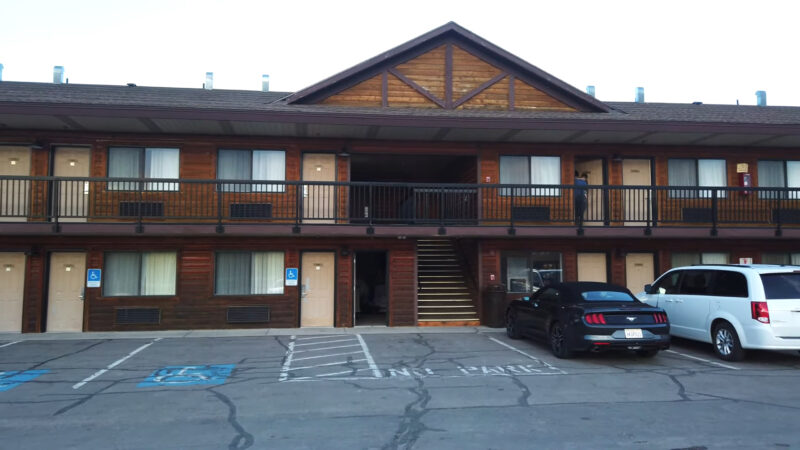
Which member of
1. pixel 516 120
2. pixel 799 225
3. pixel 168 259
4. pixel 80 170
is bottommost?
pixel 168 259

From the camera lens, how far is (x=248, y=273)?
14.5m

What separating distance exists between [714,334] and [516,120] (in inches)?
265

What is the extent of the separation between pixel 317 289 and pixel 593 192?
27.6 feet

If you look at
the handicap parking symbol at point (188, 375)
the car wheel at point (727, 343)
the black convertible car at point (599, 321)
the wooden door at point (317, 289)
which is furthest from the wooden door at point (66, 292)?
the car wheel at point (727, 343)

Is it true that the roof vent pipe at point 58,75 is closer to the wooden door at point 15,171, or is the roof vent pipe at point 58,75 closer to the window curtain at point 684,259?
the wooden door at point 15,171

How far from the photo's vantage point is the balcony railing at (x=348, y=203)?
13.8m

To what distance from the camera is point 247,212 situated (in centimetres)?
1459

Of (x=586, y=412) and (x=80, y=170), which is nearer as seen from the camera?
(x=586, y=412)

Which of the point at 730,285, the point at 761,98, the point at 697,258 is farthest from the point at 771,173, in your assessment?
the point at 730,285

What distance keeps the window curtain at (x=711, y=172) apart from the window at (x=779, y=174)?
4.03ft

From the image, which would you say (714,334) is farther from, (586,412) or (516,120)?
(516,120)

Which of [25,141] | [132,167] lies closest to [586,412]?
[132,167]

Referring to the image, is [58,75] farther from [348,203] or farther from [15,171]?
[348,203]

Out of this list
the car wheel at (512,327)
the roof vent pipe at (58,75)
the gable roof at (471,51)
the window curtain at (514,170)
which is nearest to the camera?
the car wheel at (512,327)
